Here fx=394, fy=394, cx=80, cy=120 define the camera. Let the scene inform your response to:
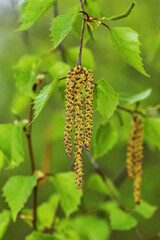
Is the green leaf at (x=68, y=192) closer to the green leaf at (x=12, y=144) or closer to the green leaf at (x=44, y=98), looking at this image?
the green leaf at (x=12, y=144)

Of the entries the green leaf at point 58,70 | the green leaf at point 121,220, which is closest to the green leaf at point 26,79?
the green leaf at point 58,70

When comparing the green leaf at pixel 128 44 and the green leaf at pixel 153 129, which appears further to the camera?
the green leaf at pixel 153 129

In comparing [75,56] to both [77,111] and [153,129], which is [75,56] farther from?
[77,111]

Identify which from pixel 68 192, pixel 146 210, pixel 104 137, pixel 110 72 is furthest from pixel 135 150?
pixel 110 72

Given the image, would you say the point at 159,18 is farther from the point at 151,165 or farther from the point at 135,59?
the point at 135,59

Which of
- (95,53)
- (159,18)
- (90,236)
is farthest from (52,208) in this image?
(159,18)

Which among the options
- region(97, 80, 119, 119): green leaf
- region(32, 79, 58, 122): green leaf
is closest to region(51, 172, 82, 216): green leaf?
region(97, 80, 119, 119): green leaf
